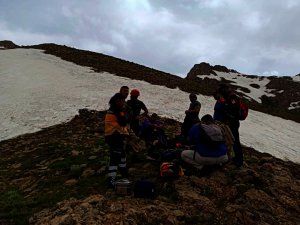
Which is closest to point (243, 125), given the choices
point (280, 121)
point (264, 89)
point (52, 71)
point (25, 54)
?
point (280, 121)

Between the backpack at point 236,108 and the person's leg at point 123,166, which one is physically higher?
the backpack at point 236,108

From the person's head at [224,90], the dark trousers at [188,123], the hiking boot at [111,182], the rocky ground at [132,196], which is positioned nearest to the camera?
the rocky ground at [132,196]

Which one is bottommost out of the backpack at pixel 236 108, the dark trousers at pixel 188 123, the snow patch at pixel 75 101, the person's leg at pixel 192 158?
the snow patch at pixel 75 101

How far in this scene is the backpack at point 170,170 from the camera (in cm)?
1231

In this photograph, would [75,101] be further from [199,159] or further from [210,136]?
[210,136]

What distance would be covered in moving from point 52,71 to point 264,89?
82870 millimetres

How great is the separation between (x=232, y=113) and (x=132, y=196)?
5178mm

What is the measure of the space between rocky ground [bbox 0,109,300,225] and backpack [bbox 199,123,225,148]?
41.8 inches

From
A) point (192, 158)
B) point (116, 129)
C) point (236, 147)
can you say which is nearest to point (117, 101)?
point (116, 129)

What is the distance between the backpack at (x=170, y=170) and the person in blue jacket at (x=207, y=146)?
1.72ft

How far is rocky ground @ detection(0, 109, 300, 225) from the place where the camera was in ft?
33.6

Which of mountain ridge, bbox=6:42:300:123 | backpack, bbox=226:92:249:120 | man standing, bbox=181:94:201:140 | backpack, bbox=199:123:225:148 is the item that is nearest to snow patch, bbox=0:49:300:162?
mountain ridge, bbox=6:42:300:123

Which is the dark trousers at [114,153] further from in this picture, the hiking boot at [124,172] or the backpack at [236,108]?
the backpack at [236,108]

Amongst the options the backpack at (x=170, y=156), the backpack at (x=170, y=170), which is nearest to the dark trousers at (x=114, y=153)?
the backpack at (x=170, y=170)
